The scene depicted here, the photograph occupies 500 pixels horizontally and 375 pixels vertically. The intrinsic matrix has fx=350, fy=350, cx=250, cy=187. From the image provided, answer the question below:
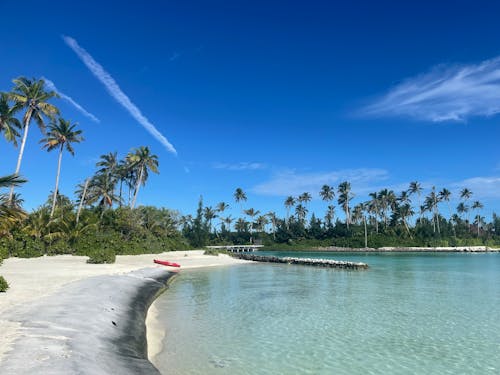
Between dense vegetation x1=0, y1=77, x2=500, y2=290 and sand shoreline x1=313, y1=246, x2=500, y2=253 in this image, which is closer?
dense vegetation x1=0, y1=77, x2=500, y2=290

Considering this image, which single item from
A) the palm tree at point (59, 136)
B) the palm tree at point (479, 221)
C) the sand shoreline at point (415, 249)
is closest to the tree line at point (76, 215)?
the palm tree at point (59, 136)

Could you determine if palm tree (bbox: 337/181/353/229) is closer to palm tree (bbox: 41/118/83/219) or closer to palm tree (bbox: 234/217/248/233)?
palm tree (bbox: 234/217/248/233)

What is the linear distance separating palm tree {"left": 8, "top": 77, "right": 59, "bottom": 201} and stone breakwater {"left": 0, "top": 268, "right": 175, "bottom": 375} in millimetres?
31351

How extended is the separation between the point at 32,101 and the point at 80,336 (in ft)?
129

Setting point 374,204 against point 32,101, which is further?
point 374,204

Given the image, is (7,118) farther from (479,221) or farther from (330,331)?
(479,221)

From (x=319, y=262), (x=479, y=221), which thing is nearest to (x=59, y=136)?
(x=319, y=262)

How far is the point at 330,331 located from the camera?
13680 mm

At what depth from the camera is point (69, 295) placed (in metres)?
15.0

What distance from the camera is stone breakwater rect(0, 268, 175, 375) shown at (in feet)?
24.4

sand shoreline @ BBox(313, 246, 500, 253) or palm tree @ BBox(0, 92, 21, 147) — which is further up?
palm tree @ BBox(0, 92, 21, 147)

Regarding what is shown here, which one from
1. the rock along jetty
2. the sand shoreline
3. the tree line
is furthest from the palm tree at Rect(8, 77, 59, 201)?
the sand shoreline

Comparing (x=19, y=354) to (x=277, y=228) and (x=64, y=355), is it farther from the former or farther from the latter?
(x=277, y=228)

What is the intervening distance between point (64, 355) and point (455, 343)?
40.1ft
